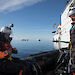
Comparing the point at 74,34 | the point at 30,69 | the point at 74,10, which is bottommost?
the point at 30,69

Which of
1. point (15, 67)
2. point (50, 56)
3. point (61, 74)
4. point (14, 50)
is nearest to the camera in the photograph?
point (15, 67)

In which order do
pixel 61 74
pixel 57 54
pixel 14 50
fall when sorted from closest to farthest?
pixel 61 74, pixel 14 50, pixel 57 54

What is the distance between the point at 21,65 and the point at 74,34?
5.41 feet

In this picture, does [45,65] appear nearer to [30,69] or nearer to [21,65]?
[30,69]

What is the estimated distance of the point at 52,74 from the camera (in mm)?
3738

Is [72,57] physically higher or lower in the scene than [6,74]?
higher

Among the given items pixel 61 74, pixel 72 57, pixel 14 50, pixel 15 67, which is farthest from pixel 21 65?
pixel 72 57

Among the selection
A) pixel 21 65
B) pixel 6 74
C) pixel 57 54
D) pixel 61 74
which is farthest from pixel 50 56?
pixel 6 74

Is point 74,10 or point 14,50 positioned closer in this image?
point 74,10

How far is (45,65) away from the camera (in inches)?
140

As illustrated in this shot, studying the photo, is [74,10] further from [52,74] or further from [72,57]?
[52,74]

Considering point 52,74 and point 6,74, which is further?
point 52,74

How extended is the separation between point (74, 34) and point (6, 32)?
2.09m

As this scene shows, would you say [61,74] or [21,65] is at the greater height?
[21,65]
